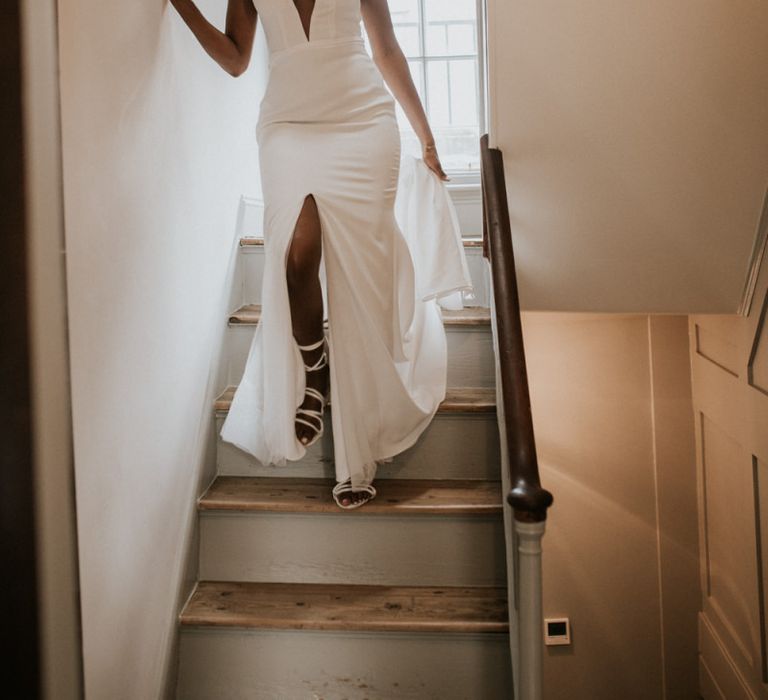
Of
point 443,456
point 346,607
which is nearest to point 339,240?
point 443,456

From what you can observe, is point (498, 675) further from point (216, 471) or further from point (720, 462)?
point (720, 462)

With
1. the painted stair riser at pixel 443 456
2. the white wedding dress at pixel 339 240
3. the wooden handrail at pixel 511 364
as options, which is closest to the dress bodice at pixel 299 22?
the white wedding dress at pixel 339 240

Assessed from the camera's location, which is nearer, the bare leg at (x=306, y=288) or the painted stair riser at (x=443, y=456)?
the bare leg at (x=306, y=288)

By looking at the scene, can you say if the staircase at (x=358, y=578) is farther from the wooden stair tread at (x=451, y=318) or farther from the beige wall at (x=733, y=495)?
the beige wall at (x=733, y=495)

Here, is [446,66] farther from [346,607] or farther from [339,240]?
[346,607]

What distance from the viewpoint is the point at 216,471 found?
2385mm

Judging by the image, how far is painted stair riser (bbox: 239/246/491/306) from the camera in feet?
9.32

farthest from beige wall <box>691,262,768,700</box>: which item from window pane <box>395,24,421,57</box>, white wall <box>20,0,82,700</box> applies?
window pane <box>395,24,421,57</box>

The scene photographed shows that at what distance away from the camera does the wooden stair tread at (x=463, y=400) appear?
229 centimetres

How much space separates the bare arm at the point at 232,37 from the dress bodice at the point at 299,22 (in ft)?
0.20

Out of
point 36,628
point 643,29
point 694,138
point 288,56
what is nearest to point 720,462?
point 694,138

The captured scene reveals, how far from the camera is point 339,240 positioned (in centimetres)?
212

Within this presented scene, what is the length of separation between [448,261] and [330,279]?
17.5 inches

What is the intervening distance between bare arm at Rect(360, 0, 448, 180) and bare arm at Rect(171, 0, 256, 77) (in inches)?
14.8
